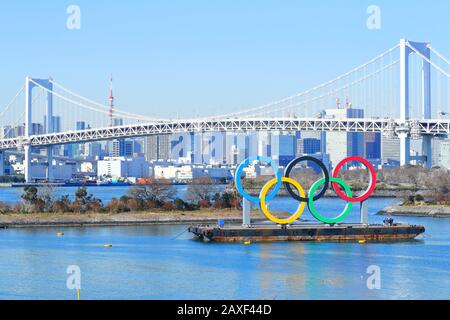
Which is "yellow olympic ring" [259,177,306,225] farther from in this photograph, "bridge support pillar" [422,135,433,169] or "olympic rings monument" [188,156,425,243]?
"bridge support pillar" [422,135,433,169]

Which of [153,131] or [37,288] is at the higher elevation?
[153,131]

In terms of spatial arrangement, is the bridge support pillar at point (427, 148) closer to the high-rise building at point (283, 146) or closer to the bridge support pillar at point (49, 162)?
the bridge support pillar at point (49, 162)

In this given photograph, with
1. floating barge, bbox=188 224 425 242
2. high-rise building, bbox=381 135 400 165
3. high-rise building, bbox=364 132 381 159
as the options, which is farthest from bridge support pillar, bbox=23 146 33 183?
high-rise building, bbox=381 135 400 165

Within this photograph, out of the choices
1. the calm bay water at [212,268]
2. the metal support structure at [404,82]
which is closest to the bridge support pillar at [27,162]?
the metal support structure at [404,82]

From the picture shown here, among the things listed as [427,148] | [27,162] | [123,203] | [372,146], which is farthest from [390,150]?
[123,203]
